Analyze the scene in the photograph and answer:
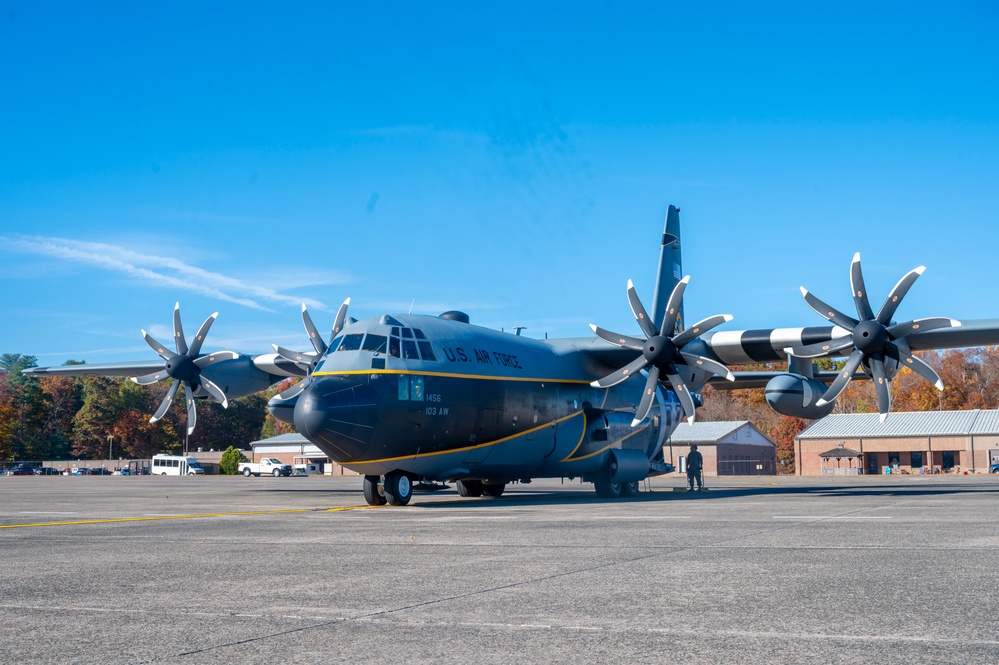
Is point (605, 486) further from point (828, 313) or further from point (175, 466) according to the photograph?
point (175, 466)

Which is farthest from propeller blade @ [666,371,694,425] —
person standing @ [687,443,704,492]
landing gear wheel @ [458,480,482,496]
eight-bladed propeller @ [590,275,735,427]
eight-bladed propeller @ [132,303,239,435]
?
eight-bladed propeller @ [132,303,239,435]

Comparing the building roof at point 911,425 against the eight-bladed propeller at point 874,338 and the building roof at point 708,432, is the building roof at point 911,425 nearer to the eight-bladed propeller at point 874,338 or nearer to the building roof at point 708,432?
the building roof at point 708,432

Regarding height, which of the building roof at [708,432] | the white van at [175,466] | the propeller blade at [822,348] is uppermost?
the propeller blade at [822,348]

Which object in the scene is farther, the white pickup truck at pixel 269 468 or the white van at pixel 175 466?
the white van at pixel 175 466

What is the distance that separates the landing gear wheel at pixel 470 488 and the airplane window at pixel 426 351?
20.9 feet

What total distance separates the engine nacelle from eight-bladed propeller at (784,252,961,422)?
137 centimetres

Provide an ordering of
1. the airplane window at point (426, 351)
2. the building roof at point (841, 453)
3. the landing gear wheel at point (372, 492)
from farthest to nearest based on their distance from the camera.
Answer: the building roof at point (841, 453) < the airplane window at point (426, 351) < the landing gear wheel at point (372, 492)

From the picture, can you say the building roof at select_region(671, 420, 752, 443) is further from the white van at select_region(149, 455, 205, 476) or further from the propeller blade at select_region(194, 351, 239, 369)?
the propeller blade at select_region(194, 351, 239, 369)

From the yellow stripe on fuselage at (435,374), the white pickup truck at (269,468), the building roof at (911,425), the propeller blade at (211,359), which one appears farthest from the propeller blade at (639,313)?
the white pickup truck at (269,468)

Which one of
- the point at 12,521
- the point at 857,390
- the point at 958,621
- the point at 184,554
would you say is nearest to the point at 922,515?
the point at 958,621

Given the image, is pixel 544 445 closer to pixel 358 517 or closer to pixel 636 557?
pixel 358 517

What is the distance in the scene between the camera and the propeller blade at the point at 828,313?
27594 millimetres

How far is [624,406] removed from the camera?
1288 inches

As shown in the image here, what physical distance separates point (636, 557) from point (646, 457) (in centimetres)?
2215
